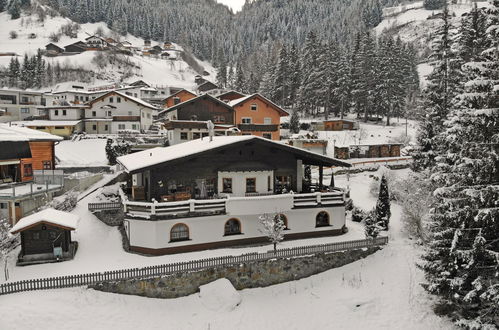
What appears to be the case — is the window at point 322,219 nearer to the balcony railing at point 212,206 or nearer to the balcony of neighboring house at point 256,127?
the balcony railing at point 212,206

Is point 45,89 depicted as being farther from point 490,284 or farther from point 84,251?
point 490,284

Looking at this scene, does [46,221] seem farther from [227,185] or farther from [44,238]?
[227,185]

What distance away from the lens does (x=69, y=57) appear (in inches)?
4919

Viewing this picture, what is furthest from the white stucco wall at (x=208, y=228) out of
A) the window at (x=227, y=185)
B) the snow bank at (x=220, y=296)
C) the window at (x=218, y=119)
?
the window at (x=218, y=119)

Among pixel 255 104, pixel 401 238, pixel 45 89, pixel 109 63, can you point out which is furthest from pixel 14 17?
pixel 401 238

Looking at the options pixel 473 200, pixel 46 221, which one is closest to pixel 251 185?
pixel 46 221

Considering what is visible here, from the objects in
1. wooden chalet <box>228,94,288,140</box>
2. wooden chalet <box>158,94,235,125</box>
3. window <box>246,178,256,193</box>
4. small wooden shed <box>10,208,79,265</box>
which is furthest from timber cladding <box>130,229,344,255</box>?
wooden chalet <box>158,94,235,125</box>

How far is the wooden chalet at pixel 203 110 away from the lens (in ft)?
153

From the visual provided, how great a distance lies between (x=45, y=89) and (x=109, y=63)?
27.6 m

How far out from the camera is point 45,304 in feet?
55.3

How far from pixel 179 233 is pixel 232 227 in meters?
3.54

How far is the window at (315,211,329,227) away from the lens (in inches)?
1033

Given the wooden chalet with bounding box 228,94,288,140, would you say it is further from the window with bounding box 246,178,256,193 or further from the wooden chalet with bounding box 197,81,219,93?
the wooden chalet with bounding box 197,81,219,93

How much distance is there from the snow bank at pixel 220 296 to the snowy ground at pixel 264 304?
0.26 meters
